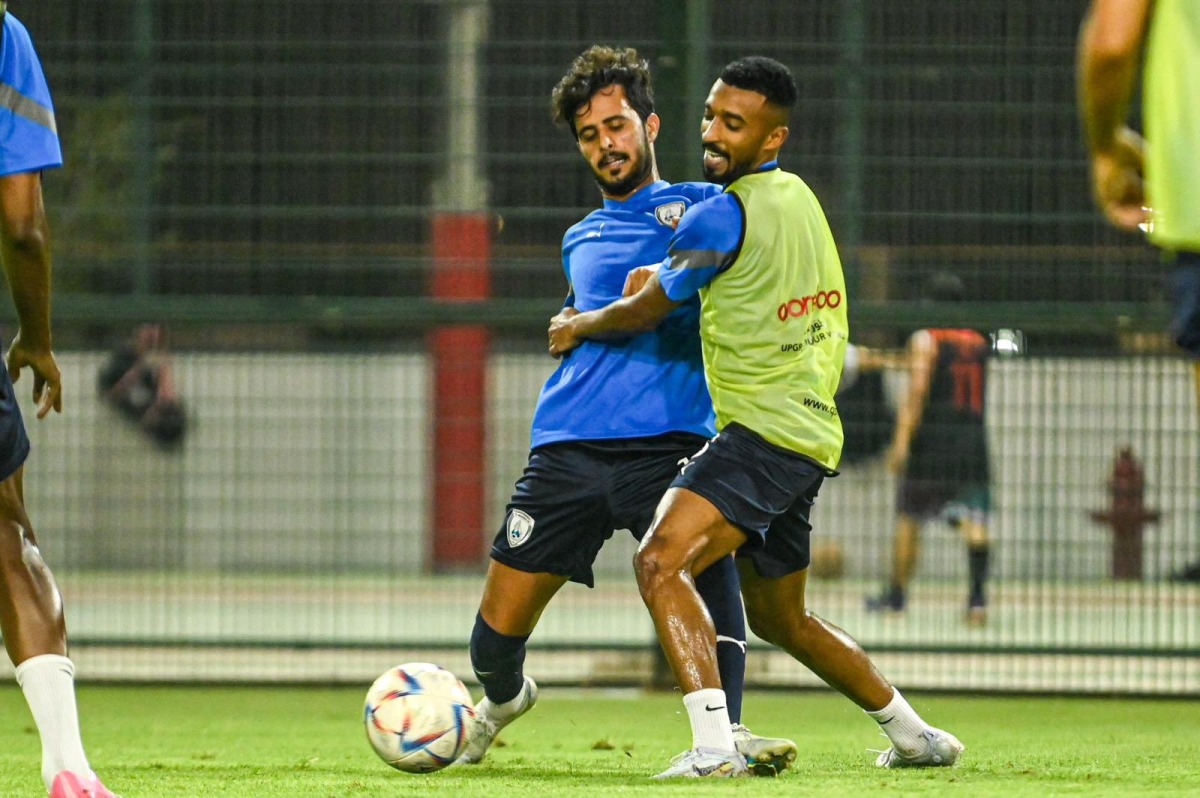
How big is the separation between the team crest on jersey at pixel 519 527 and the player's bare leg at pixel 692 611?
561 millimetres

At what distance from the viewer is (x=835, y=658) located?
5629 millimetres

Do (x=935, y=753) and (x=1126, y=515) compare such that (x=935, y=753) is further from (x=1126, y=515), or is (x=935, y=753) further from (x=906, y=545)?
(x=906, y=545)

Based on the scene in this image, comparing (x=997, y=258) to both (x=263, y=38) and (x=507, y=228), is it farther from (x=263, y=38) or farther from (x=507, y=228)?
(x=263, y=38)

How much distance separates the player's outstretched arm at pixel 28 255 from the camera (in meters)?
4.42

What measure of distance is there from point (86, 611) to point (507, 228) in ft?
12.8

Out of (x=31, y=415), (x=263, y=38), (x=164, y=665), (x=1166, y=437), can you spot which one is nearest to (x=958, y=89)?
(x=1166, y=437)

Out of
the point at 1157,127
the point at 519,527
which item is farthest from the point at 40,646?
the point at 1157,127

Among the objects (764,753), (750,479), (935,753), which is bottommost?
(935,753)

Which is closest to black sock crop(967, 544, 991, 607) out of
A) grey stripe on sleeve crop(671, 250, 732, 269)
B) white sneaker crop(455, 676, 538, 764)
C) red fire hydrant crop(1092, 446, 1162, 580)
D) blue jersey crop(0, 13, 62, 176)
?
red fire hydrant crop(1092, 446, 1162, 580)

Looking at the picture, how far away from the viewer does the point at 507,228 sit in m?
9.51

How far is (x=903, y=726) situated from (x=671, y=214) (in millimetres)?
1675

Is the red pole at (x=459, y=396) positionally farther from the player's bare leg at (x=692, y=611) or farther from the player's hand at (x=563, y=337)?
the player's bare leg at (x=692, y=611)

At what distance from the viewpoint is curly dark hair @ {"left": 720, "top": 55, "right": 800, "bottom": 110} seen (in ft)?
17.9

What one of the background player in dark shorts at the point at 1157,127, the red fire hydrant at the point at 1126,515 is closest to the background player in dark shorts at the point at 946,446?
the red fire hydrant at the point at 1126,515
